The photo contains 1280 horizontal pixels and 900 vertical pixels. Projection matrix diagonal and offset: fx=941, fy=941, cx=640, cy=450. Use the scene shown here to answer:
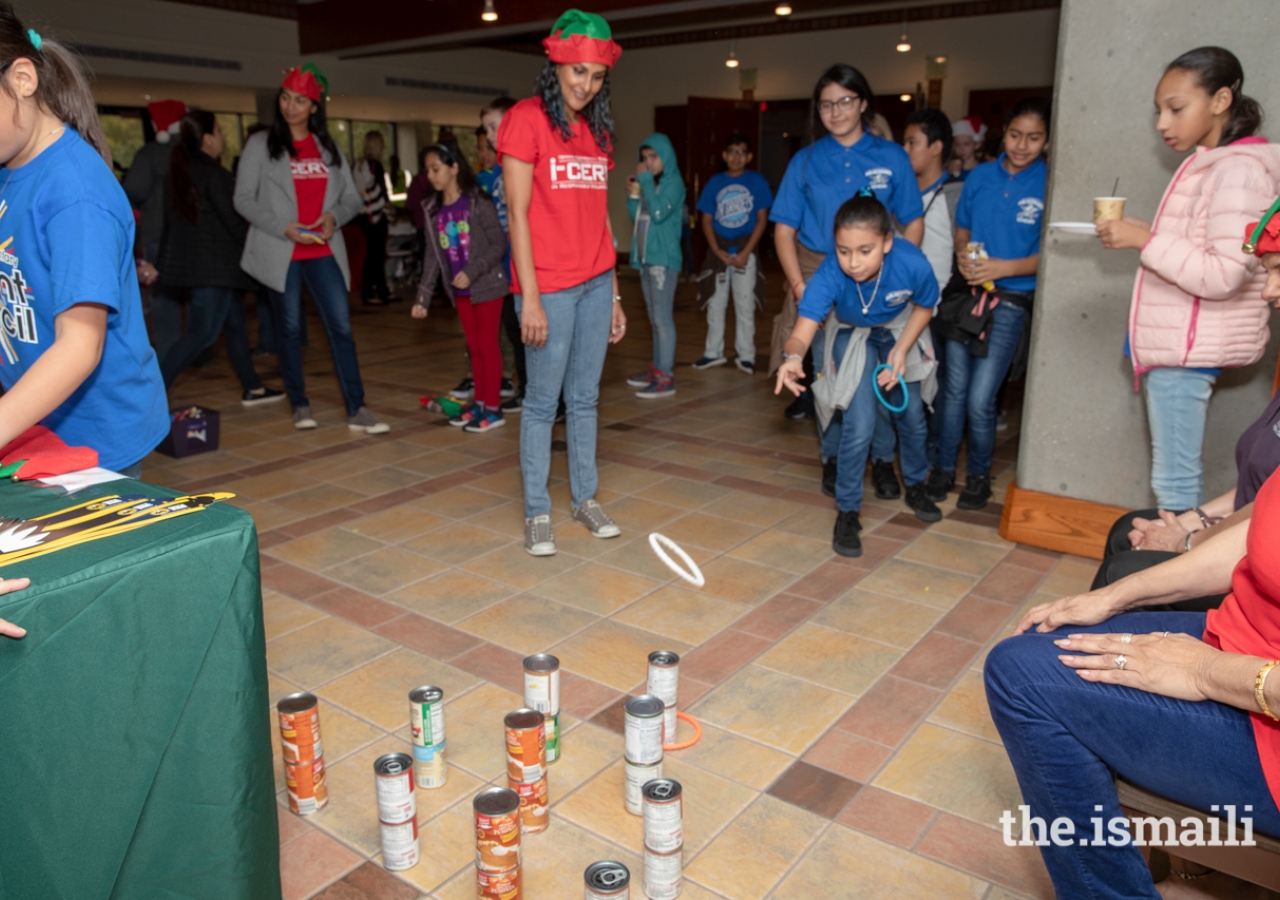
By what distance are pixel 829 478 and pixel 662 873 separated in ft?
8.52

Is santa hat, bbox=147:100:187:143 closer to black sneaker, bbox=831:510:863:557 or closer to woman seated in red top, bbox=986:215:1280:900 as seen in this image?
black sneaker, bbox=831:510:863:557

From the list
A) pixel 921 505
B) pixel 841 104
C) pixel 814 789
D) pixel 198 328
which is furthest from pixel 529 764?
pixel 198 328

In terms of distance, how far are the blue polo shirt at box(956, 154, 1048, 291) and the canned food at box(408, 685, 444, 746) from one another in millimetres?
2799

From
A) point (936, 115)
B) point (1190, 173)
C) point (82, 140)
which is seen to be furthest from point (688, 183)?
point (82, 140)

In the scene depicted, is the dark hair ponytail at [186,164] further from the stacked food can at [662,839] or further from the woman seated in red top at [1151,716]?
the woman seated in red top at [1151,716]

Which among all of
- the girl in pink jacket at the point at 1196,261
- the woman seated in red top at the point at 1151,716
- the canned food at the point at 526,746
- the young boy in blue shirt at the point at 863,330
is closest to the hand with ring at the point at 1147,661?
the woman seated in red top at the point at 1151,716

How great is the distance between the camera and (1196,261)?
2561mm

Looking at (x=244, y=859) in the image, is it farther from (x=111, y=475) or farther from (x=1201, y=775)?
(x=1201, y=775)

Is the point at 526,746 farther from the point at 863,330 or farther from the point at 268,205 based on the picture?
the point at 268,205

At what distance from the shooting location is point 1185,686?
1356 millimetres

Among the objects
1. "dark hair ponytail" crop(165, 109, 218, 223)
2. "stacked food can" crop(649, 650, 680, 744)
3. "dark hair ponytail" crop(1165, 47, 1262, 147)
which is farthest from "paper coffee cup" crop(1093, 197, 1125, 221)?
"dark hair ponytail" crop(165, 109, 218, 223)

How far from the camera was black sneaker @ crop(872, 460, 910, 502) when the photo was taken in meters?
4.03

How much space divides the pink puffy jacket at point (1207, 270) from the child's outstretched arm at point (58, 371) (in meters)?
2.60

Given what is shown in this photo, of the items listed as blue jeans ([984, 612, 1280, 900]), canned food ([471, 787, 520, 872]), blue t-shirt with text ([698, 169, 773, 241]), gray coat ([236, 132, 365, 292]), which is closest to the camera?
blue jeans ([984, 612, 1280, 900])
